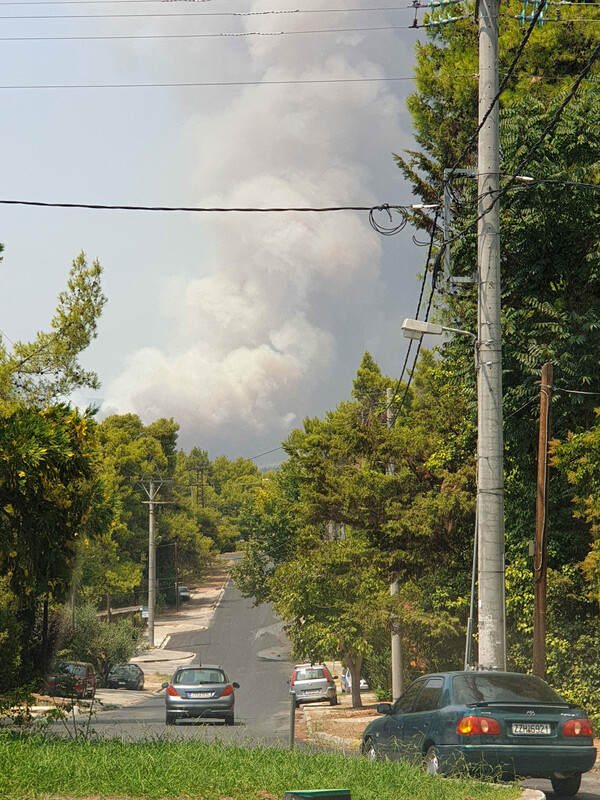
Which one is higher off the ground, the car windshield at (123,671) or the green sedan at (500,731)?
the green sedan at (500,731)

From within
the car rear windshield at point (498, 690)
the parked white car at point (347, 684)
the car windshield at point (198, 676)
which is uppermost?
the car rear windshield at point (498, 690)

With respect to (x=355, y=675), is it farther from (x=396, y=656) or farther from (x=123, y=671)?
(x=123, y=671)

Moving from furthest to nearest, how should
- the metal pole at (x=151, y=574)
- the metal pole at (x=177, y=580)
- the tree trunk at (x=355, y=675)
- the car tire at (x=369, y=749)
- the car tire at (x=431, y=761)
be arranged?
1. the metal pole at (x=177, y=580)
2. the metal pole at (x=151, y=574)
3. the tree trunk at (x=355, y=675)
4. the car tire at (x=369, y=749)
5. the car tire at (x=431, y=761)

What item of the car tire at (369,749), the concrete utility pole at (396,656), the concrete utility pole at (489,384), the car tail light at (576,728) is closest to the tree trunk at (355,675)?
the concrete utility pole at (396,656)

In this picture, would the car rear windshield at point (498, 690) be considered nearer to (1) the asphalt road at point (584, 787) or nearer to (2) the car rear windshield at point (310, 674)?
(1) the asphalt road at point (584, 787)

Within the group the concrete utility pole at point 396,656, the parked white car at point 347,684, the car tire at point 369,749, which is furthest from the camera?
the parked white car at point 347,684

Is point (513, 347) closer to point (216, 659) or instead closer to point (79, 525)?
point (79, 525)

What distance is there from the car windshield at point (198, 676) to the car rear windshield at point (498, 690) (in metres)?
15.6

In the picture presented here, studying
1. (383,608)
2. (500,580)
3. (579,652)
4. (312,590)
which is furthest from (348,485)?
(500,580)

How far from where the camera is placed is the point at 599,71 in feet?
97.7

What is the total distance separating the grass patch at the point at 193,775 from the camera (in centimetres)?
788

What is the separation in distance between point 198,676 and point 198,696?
29.6 inches

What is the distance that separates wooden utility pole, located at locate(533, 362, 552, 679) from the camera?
19.2m

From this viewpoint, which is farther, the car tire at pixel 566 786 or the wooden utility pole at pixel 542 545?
the wooden utility pole at pixel 542 545
